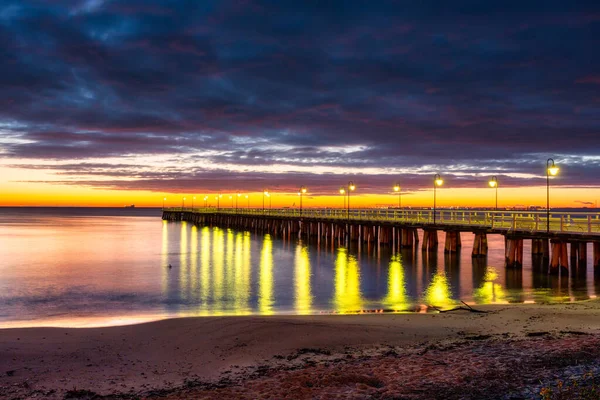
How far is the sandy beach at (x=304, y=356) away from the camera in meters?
8.08

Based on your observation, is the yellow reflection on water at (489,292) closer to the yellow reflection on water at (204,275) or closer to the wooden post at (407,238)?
the yellow reflection on water at (204,275)

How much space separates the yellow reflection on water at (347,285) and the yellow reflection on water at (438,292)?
2.76 metres

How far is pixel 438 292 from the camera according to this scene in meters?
22.0

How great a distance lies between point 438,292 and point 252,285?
28.3 feet

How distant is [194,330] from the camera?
13.1 meters

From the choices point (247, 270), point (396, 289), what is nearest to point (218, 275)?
point (247, 270)

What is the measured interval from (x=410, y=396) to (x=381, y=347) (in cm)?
361

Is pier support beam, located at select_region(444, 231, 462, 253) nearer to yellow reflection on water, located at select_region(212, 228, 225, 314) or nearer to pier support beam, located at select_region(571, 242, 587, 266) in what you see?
pier support beam, located at select_region(571, 242, 587, 266)

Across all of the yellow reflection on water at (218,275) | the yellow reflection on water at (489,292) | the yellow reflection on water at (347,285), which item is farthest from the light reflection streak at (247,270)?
the yellow reflection on water at (489,292)

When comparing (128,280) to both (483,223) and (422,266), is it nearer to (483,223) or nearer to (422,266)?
(422,266)

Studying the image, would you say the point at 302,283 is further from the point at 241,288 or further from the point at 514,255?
the point at 514,255

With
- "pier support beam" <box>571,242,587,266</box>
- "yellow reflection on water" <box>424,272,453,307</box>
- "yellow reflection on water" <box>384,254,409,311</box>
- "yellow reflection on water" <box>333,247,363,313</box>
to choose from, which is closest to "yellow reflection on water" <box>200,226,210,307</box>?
"yellow reflection on water" <box>333,247,363,313</box>

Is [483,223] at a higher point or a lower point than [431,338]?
higher

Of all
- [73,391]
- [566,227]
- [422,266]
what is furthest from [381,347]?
[422,266]
